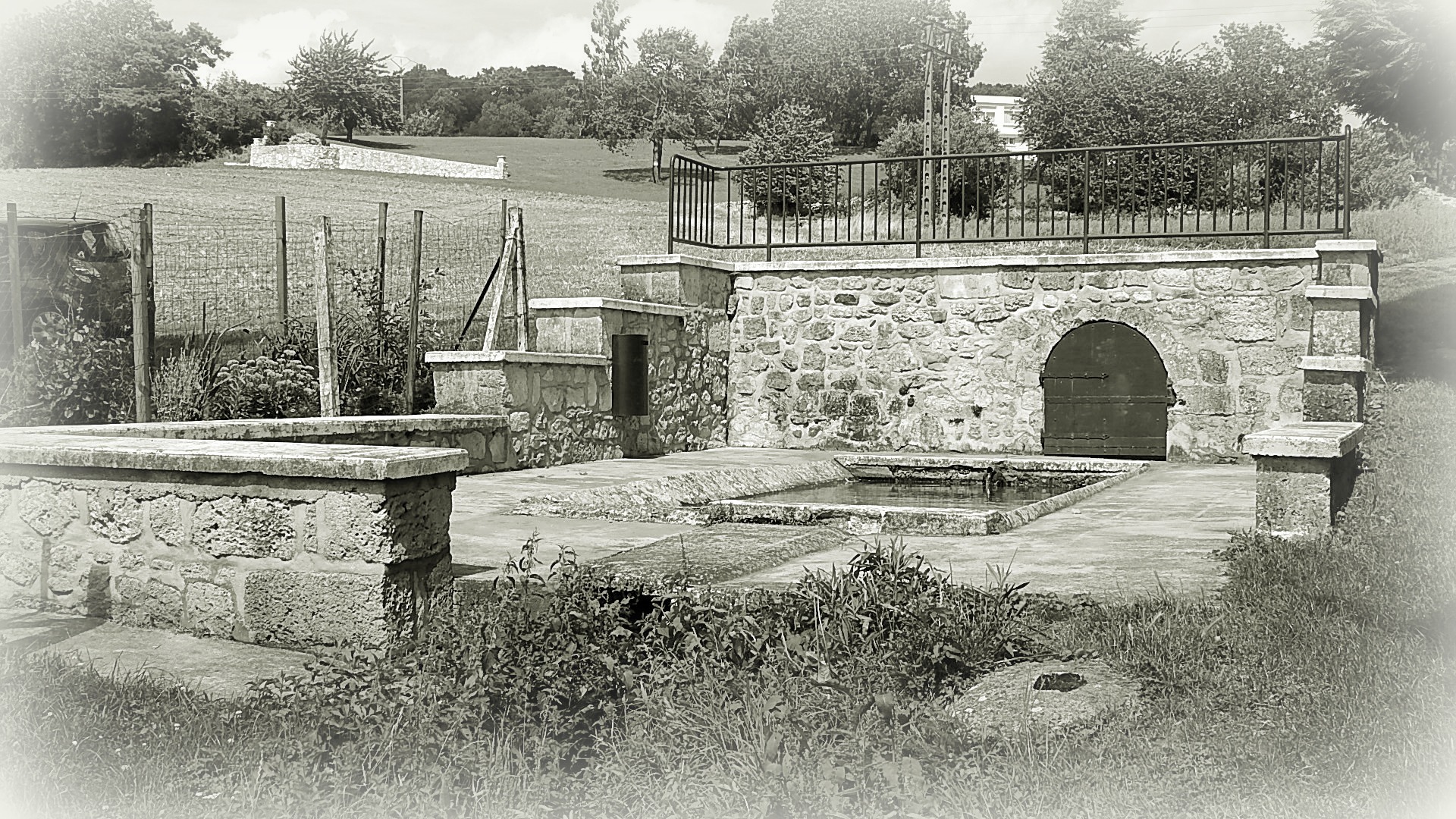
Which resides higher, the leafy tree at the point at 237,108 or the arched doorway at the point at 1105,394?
the leafy tree at the point at 237,108

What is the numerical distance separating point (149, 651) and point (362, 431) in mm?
4176

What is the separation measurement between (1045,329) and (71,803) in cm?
1048

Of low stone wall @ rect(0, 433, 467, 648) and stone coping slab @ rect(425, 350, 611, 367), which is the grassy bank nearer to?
low stone wall @ rect(0, 433, 467, 648)

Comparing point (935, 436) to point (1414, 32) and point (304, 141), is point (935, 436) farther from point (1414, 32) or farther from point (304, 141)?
point (304, 141)

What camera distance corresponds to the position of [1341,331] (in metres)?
10.5

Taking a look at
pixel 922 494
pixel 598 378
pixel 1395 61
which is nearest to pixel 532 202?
pixel 1395 61

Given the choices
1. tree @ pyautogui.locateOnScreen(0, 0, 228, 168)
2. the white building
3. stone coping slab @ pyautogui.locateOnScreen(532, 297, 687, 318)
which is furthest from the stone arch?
the white building

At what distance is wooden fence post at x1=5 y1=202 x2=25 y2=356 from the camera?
8.93m

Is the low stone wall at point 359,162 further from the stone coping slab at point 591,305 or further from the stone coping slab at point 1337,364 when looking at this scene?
the stone coping slab at point 1337,364

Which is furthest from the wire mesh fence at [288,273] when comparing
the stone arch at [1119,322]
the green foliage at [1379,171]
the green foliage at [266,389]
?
the green foliage at [1379,171]

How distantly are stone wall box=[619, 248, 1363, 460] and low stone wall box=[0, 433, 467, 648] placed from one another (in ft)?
25.5

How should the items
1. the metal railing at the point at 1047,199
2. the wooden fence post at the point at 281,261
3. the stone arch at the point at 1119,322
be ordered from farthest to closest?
the stone arch at the point at 1119,322 < the metal railing at the point at 1047,199 < the wooden fence post at the point at 281,261

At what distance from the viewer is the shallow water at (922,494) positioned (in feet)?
30.8

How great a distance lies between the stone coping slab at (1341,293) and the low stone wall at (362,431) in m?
7.00
